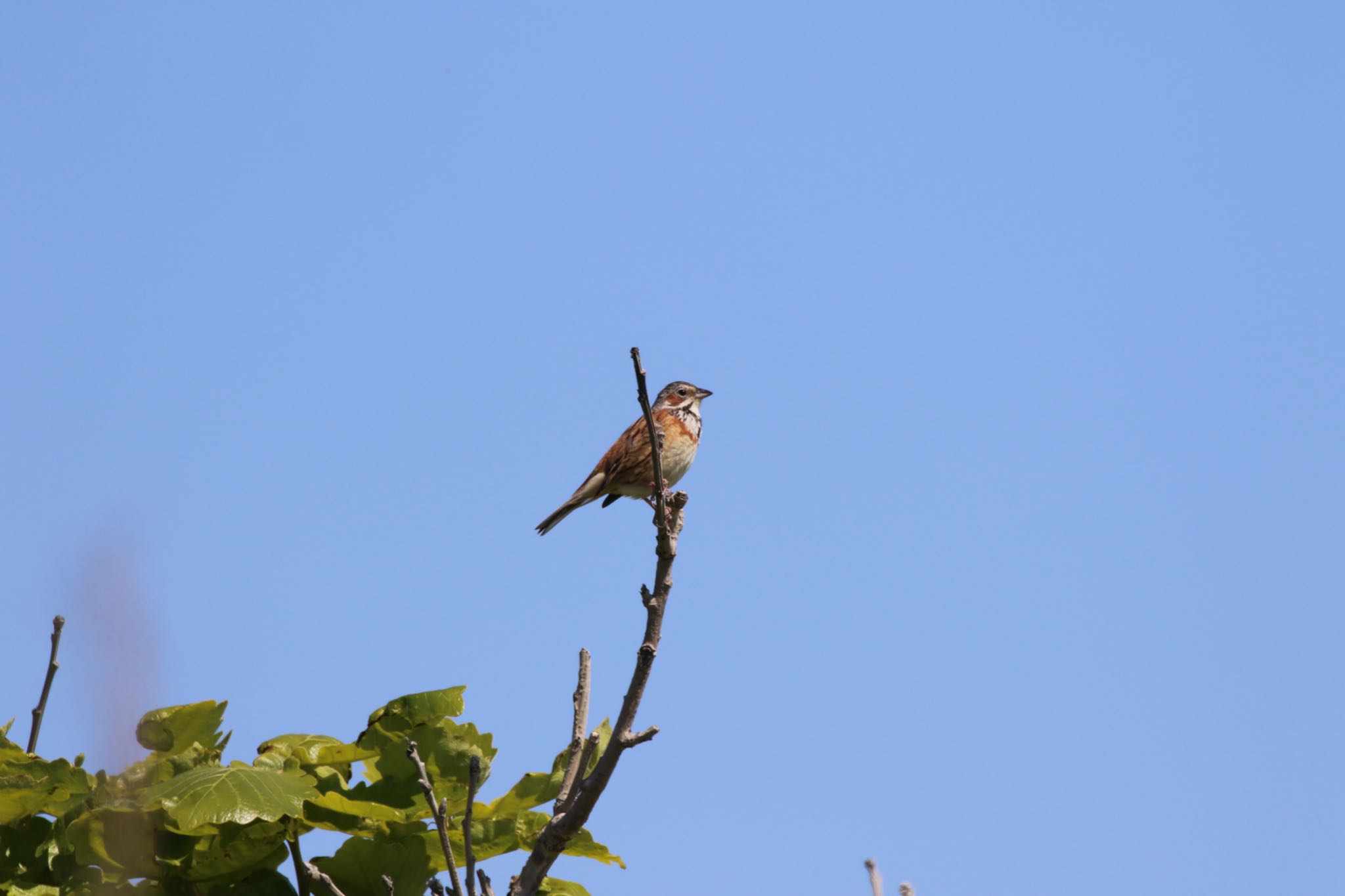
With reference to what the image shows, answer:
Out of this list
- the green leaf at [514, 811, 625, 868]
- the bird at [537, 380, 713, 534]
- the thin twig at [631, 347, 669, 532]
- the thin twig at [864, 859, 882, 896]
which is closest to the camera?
the thin twig at [864, 859, 882, 896]

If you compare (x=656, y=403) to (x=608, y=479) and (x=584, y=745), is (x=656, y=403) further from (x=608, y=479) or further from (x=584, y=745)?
(x=584, y=745)

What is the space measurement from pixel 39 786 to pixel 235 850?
374 millimetres

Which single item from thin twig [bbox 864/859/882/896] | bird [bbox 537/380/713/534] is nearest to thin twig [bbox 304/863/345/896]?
thin twig [bbox 864/859/882/896]

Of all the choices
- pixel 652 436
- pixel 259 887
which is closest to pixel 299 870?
pixel 259 887

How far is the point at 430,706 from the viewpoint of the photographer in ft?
8.52

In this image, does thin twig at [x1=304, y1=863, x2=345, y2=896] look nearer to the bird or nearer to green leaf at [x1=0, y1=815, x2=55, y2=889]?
green leaf at [x1=0, y1=815, x2=55, y2=889]

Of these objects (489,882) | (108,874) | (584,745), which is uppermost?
(584,745)

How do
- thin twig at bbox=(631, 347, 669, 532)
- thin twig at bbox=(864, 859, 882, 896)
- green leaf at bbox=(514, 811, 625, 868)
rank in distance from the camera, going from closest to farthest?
1. thin twig at bbox=(864, 859, 882, 896)
2. green leaf at bbox=(514, 811, 625, 868)
3. thin twig at bbox=(631, 347, 669, 532)

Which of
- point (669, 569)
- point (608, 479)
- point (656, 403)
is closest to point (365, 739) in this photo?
point (669, 569)

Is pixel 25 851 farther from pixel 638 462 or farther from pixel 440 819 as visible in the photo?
pixel 638 462

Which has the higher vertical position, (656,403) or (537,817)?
(656,403)

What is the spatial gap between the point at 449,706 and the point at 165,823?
53 cm

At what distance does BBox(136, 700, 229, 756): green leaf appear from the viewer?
246cm

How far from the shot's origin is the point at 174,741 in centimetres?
248
